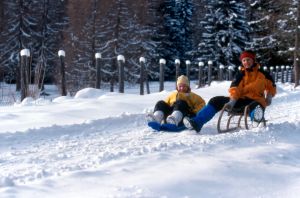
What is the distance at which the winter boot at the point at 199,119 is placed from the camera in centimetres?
597

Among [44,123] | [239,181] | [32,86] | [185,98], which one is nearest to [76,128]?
[44,123]

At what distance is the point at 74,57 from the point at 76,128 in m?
23.1

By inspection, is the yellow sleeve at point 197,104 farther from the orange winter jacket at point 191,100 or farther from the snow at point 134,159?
the snow at point 134,159

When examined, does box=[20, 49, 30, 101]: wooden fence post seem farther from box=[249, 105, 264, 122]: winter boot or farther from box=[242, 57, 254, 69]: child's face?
box=[249, 105, 264, 122]: winter boot

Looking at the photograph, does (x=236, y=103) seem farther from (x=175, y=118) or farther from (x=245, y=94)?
(x=175, y=118)

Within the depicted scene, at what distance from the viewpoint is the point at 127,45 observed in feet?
99.7

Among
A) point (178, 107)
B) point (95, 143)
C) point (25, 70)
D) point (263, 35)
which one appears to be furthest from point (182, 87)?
point (263, 35)

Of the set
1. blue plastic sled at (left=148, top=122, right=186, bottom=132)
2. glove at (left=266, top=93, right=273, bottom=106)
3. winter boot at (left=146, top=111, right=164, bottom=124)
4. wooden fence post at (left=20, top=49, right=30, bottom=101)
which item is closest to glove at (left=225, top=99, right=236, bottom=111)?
glove at (left=266, top=93, right=273, bottom=106)

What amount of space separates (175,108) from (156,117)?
30 cm

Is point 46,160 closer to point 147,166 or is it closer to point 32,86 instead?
point 147,166

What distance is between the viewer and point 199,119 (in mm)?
6078

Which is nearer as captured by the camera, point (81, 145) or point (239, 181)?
point (239, 181)

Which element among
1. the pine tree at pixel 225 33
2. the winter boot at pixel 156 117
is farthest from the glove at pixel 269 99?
the pine tree at pixel 225 33

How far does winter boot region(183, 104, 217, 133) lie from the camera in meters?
5.97
